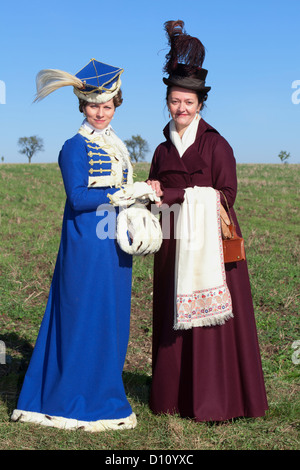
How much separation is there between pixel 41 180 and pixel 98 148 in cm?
1562

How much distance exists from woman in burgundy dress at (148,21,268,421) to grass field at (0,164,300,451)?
197 millimetres

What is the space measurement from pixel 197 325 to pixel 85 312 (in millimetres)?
843

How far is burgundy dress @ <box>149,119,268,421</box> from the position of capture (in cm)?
403

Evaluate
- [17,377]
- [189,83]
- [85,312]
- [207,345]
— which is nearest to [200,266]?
[207,345]

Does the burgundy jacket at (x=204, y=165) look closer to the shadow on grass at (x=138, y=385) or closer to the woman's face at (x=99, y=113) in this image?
the woman's face at (x=99, y=113)

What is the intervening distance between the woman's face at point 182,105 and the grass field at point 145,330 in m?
2.31

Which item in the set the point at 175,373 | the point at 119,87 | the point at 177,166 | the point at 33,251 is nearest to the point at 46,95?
the point at 119,87

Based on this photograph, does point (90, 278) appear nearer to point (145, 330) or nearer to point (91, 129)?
point (91, 129)

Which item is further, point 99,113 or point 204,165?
point 204,165

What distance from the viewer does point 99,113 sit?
388 centimetres

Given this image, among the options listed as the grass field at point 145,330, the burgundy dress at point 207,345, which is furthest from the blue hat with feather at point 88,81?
the grass field at point 145,330

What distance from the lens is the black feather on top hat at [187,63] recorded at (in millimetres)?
3889

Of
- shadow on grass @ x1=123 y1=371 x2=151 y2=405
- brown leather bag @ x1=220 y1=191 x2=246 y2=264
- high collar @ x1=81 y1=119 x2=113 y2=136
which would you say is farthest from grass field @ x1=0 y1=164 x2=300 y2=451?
high collar @ x1=81 y1=119 x2=113 y2=136

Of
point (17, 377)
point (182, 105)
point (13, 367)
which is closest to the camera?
point (182, 105)
